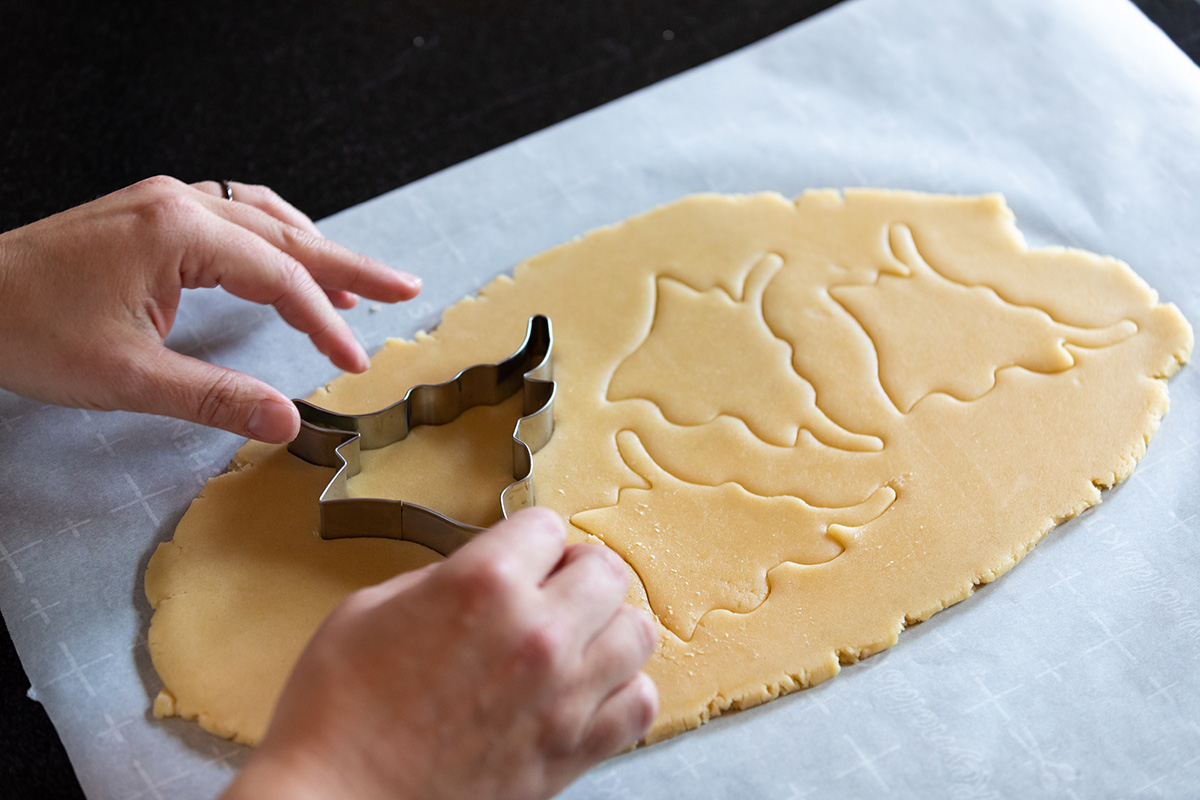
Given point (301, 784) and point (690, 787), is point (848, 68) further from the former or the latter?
point (301, 784)

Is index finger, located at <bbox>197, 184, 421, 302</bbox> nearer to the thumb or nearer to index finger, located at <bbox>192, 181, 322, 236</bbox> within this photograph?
index finger, located at <bbox>192, 181, 322, 236</bbox>

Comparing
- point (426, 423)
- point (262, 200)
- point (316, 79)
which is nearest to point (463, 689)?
point (426, 423)

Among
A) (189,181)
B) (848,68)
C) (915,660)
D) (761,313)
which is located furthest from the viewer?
(848,68)

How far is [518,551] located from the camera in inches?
41.3

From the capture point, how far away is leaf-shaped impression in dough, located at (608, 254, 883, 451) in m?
1.56

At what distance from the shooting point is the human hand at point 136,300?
1.36 metres

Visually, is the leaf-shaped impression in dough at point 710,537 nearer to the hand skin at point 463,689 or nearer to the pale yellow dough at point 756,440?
the pale yellow dough at point 756,440

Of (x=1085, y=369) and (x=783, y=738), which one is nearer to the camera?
(x=783, y=738)

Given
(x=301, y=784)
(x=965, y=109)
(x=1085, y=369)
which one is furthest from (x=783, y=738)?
(x=965, y=109)

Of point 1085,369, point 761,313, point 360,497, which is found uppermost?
point 1085,369

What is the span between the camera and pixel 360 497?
146cm

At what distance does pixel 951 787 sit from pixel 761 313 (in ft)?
2.49

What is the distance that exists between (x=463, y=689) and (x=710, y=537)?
518 millimetres

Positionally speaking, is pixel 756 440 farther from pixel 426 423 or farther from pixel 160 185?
pixel 160 185
